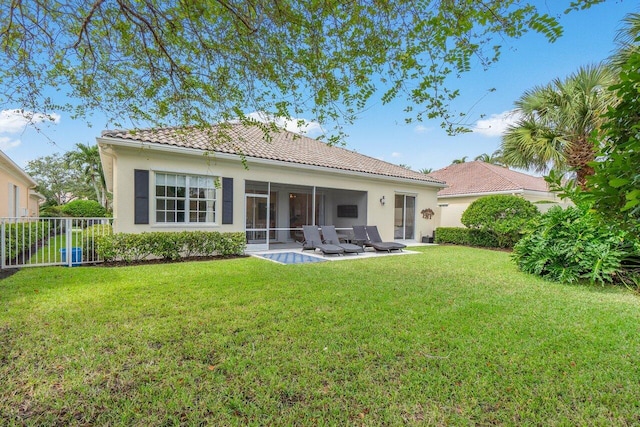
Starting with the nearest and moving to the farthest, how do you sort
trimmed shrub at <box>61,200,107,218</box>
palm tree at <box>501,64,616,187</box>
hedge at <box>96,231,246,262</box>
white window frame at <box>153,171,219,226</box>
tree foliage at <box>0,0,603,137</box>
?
tree foliage at <box>0,0,603,137</box>, hedge at <box>96,231,246,262</box>, white window frame at <box>153,171,219,226</box>, palm tree at <box>501,64,616,187</box>, trimmed shrub at <box>61,200,107,218</box>

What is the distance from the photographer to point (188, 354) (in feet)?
12.0

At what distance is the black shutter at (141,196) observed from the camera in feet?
33.2

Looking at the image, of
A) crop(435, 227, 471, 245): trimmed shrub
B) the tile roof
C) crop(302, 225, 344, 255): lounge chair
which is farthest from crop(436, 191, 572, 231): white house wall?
crop(302, 225, 344, 255): lounge chair

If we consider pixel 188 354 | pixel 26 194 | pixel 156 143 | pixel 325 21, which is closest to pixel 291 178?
pixel 156 143

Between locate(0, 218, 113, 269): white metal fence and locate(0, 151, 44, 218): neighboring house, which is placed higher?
locate(0, 151, 44, 218): neighboring house

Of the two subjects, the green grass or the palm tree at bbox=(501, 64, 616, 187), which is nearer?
the green grass

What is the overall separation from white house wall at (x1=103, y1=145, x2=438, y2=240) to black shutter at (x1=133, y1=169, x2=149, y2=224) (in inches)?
4.6

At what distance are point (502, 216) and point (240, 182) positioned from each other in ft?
40.5

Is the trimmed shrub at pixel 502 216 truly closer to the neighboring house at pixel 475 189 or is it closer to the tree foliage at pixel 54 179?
the neighboring house at pixel 475 189

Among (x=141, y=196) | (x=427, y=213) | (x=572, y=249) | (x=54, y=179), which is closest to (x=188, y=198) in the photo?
(x=141, y=196)

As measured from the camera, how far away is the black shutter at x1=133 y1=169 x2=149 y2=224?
33.2 ft

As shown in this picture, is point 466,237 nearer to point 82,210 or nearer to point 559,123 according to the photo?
point 559,123

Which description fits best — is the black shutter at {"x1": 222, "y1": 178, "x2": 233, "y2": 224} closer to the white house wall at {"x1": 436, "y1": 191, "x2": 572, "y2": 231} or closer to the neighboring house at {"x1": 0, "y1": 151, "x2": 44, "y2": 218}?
the neighboring house at {"x1": 0, "y1": 151, "x2": 44, "y2": 218}

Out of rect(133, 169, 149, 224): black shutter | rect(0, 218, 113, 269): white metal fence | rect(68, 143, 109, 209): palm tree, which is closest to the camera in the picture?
rect(0, 218, 113, 269): white metal fence
